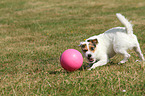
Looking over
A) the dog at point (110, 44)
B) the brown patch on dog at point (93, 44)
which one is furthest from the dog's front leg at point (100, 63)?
the brown patch on dog at point (93, 44)

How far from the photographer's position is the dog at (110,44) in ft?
16.3

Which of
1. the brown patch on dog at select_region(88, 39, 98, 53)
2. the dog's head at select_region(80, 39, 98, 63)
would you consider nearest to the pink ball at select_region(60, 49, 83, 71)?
the dog's head at select_region(80, 39, 98, 63)

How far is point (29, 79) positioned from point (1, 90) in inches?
29.9

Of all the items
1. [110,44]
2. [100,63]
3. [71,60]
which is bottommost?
[100,63]

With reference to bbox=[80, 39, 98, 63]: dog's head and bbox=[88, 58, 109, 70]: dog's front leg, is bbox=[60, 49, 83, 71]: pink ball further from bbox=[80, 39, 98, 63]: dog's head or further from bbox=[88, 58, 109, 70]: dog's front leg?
bbox=[88, 58, 109, 70]: dog's front leg

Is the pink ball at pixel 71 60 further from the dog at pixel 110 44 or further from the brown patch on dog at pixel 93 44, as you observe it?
the brown patch on dog at pixel 93 44

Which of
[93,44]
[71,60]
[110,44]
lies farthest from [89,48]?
[110,44]

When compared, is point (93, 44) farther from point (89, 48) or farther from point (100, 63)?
point (100, 63)

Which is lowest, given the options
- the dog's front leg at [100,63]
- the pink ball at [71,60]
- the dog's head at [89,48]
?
the dog's front leg at [100,63]

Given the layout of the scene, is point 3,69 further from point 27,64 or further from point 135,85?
point 135,85

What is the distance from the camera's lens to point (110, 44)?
5277mm

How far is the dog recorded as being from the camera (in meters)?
4.96

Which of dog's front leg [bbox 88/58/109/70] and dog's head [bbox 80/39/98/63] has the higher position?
dog's head [bbox 80/39/98/63]

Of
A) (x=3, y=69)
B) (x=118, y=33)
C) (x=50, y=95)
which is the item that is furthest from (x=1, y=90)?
(x=118, y=33)
